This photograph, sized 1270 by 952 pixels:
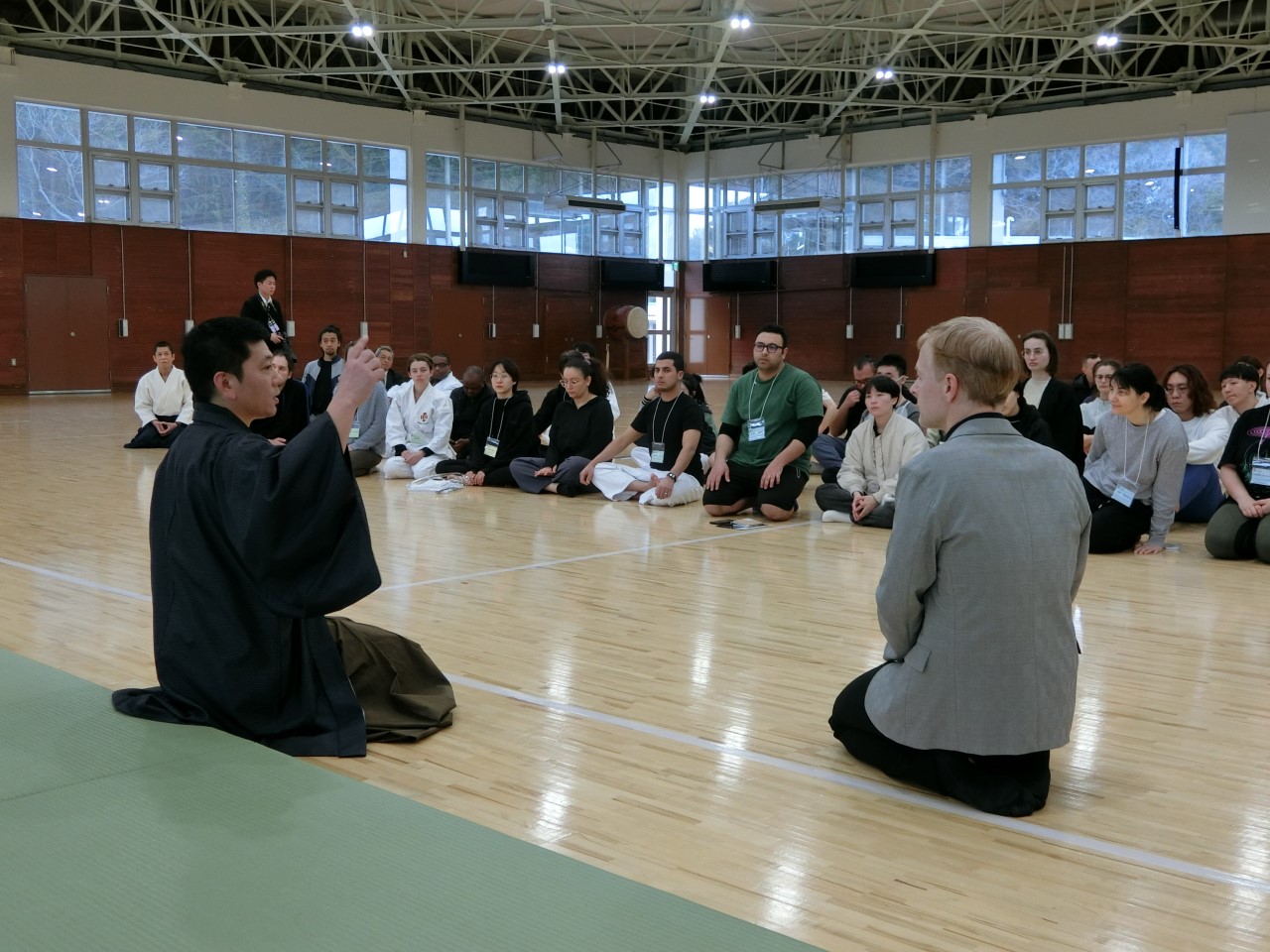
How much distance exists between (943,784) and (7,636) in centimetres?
365

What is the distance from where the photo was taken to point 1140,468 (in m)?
6.98

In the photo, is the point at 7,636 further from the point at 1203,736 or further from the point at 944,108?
the point at 944,108

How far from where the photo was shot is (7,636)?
15.4 ft

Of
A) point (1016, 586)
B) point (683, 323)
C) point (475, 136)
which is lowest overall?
point (1016, 586)

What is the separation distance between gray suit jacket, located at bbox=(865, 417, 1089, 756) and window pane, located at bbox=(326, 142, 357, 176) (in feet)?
74.9

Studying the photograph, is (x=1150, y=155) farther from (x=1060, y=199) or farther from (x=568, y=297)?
(x=568, y=297)

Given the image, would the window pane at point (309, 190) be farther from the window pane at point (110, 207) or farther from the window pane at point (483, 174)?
the window pane at point (483, 174)

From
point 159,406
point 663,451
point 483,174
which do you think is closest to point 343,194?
point 483,174

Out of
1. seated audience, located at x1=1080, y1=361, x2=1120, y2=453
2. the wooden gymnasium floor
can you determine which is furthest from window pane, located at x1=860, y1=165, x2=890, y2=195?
the wooden gymnasium floor

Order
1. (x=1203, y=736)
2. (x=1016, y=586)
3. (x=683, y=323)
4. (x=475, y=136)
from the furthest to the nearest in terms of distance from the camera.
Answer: (x=683, y=323) → (x=475, y=136) → (x=1203, y=736) → (x=1016, y=586)

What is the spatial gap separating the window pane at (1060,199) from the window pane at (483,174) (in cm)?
1175

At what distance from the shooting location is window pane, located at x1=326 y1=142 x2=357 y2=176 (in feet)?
78.2

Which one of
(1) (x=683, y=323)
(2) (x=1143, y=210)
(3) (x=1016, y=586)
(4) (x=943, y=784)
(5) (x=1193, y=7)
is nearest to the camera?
(3) (x=1016, y=586)

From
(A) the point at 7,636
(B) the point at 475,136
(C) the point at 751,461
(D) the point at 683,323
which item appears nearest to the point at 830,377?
(D) the point at 683,323
